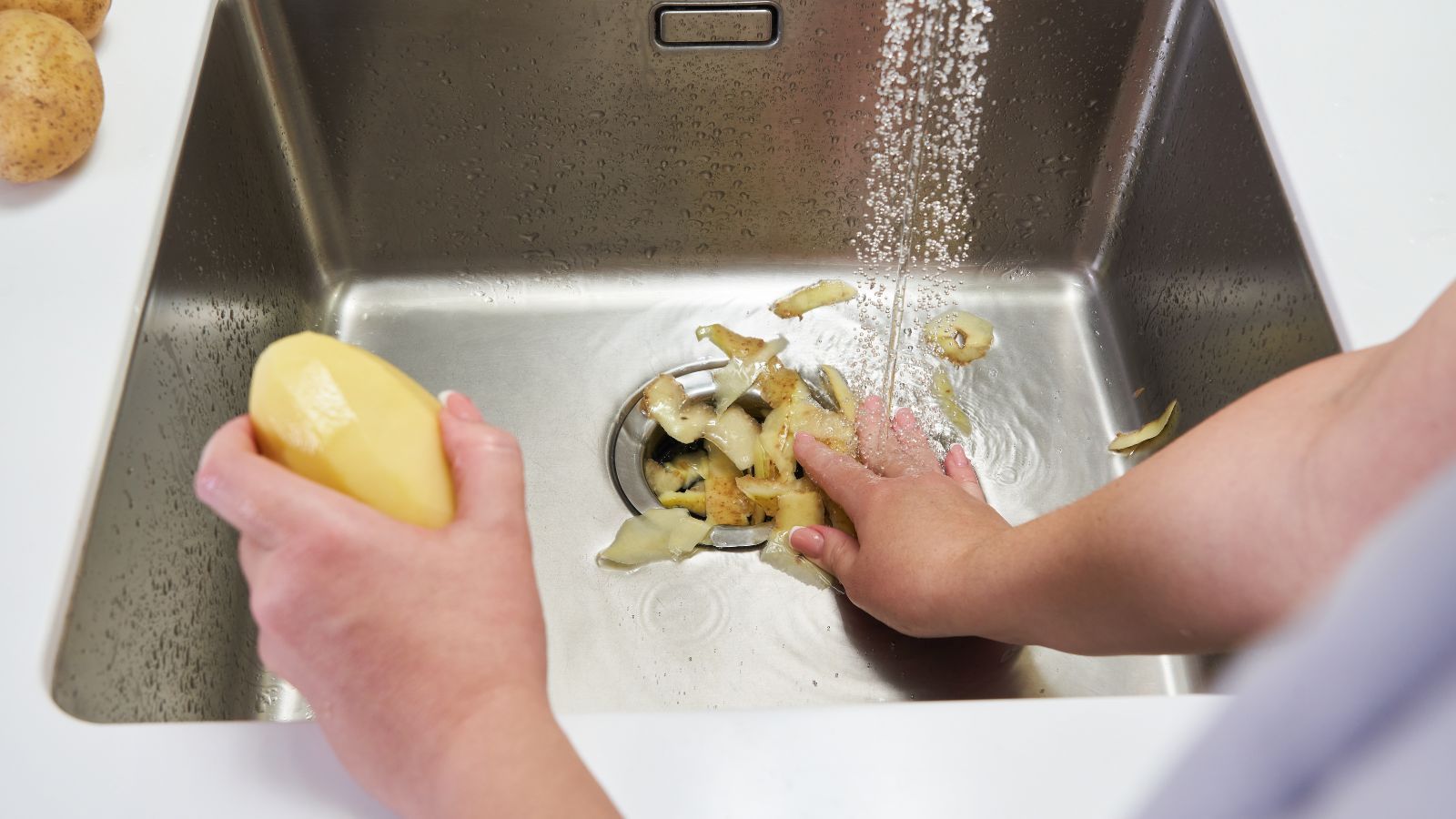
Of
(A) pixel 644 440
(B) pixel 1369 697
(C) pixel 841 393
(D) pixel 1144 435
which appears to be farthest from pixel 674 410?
(B) pixel 1369 697

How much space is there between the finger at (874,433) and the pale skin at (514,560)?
33cm

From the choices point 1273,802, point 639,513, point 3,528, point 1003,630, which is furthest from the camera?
point 639,513

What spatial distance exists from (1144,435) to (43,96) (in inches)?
31.0

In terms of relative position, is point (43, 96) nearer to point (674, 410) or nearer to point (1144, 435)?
point (674, 410)

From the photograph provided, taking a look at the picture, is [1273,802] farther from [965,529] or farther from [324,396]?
[965,529]

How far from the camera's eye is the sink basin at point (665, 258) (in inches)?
27.8

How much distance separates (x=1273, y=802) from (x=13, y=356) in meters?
0.62

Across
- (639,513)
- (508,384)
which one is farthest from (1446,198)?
(508,384)

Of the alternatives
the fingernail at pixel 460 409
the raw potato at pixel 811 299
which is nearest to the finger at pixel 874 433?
the raw potato at pixel 811 299

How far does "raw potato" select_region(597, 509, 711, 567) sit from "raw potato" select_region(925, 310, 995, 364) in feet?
0.88

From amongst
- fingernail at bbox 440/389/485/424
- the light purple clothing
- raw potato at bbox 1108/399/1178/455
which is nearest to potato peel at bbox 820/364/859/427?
raw potato at bbox 1108/399/1178/455

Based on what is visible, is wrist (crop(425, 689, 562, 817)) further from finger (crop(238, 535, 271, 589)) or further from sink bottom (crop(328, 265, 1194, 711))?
sink bottom (crop(328, 265, 1194, 711))

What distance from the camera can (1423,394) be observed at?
36cm

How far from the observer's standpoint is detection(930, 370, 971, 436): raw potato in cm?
88
